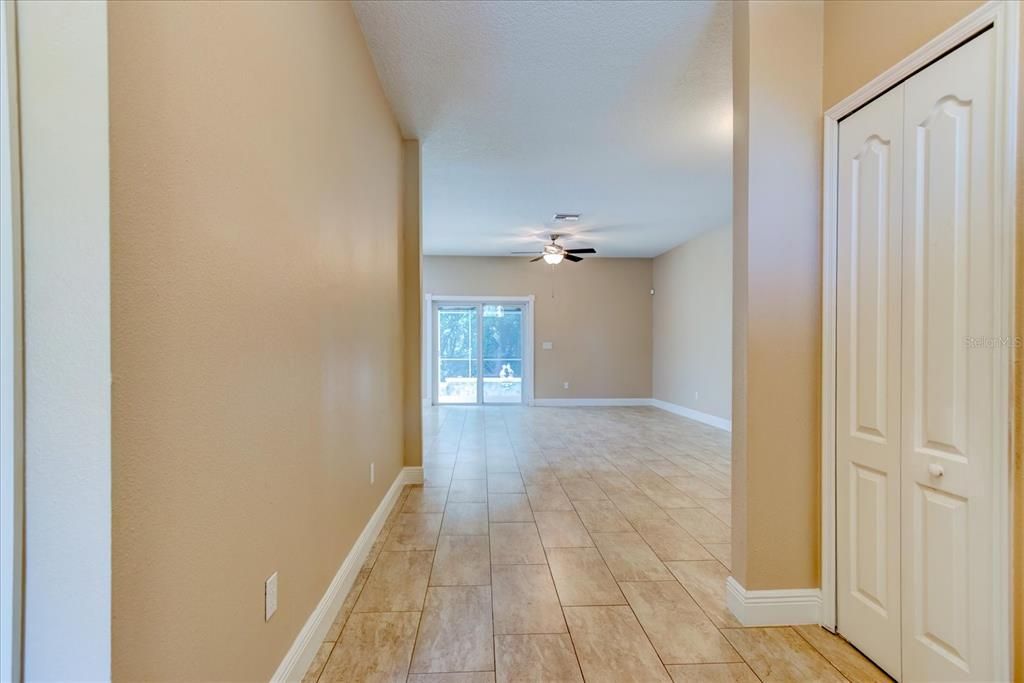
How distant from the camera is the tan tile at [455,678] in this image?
1.57 m

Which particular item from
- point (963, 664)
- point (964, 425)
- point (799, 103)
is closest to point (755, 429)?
point (964, 425)

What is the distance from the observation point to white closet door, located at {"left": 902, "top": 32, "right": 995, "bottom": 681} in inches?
51.5

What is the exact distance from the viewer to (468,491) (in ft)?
11.9

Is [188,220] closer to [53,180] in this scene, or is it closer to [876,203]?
[53,180]

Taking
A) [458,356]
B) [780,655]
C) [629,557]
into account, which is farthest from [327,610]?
[458,356]


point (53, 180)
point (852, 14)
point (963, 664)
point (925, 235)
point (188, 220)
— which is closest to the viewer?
point (53, 180)

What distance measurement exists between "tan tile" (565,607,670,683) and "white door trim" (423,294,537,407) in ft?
21.9

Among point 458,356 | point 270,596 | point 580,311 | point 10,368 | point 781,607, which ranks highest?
point 580,311

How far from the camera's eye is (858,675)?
63.7 inches

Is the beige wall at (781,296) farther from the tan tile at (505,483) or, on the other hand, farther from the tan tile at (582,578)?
the tan tile at (505,483)

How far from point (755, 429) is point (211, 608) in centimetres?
191

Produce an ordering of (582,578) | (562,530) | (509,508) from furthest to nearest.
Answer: (509,508), (562,530), (582,578)

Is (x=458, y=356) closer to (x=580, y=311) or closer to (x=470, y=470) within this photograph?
(x=580, y=311)

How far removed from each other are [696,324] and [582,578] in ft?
18.9
